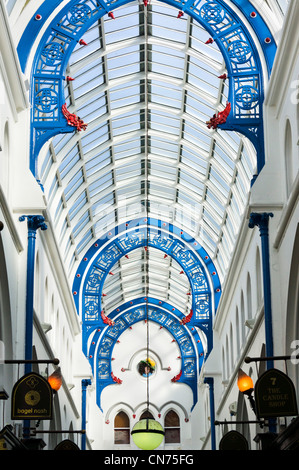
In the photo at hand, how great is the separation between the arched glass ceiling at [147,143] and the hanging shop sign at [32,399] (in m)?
9.17

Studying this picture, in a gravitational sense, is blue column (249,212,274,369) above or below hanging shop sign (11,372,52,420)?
above

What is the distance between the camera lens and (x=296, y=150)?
61.3ft

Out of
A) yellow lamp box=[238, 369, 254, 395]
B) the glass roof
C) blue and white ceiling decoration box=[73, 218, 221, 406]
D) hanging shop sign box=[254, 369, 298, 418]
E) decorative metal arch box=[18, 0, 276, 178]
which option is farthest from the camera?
blue and white ceiling decoration box=[73, 218, 221, 406]

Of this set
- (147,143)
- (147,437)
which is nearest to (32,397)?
(147,437)

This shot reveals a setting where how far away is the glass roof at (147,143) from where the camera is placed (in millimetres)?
27172

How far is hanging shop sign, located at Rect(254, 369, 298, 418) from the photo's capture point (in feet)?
51.5

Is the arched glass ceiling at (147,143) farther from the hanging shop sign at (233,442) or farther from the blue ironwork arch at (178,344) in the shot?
the blue ironwork arch at (178,344)

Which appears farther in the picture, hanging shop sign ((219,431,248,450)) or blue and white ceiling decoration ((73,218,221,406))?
blue and white ceiling decoration ((73,218,221,406))

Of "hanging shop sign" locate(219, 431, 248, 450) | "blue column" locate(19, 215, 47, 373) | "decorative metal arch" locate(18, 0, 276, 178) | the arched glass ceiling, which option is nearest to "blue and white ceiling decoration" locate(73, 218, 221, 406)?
the arched glass ceiling

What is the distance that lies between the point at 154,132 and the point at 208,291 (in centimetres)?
746

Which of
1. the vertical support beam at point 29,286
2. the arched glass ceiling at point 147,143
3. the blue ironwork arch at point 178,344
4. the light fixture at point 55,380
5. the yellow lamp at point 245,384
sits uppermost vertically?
the arched glass ceiling at point 147,143

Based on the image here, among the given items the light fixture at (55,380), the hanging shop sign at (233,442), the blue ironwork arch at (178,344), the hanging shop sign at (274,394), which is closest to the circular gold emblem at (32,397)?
the light fixture at (55,380)

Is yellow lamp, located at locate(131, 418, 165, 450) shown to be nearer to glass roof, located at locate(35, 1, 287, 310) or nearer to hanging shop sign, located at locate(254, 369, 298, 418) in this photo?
hanging shop sign, located at locate(254, 369, 298, 418)

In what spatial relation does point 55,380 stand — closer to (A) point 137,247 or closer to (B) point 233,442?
(B) point 233,442
